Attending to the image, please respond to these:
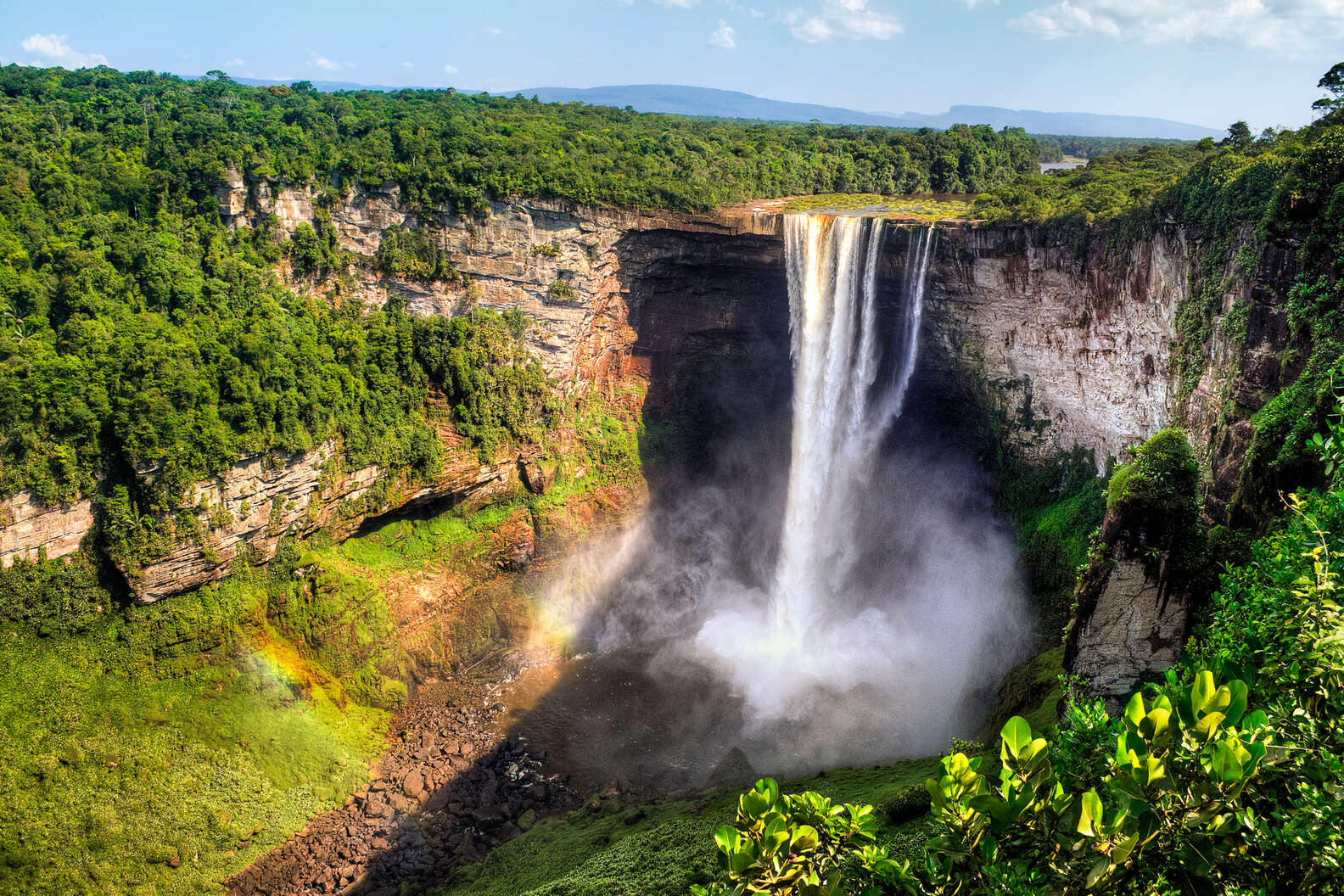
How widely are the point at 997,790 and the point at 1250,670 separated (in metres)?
2.48

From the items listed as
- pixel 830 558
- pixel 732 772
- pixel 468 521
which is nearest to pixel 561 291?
pixel 468 521

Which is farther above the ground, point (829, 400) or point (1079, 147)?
point (1079, 147)

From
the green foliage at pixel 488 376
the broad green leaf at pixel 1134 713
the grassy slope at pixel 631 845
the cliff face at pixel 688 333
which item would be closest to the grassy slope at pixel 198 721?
the cliff face at pixel 688 333

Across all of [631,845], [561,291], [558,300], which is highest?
[561,291]

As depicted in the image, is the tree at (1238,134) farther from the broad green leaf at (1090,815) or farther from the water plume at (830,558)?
the broad green leaf at (1090,815)

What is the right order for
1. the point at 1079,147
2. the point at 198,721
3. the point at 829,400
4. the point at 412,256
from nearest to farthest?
1. the point at 198,721
2. the point at 412,256
3. the point at 829,400
4. the point at 1079,147

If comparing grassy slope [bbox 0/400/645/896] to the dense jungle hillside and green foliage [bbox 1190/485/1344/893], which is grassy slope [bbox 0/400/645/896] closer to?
the dense jungle hillside

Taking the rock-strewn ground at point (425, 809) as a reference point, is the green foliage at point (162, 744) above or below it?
above

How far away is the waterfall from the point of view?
3000cm

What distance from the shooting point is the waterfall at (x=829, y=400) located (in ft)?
98.4

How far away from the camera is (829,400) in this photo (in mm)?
31250

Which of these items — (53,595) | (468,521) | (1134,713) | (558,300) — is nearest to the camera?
(1134,713)

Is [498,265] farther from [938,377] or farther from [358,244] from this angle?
[938,377]

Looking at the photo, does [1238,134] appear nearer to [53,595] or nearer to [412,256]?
[412,256]
